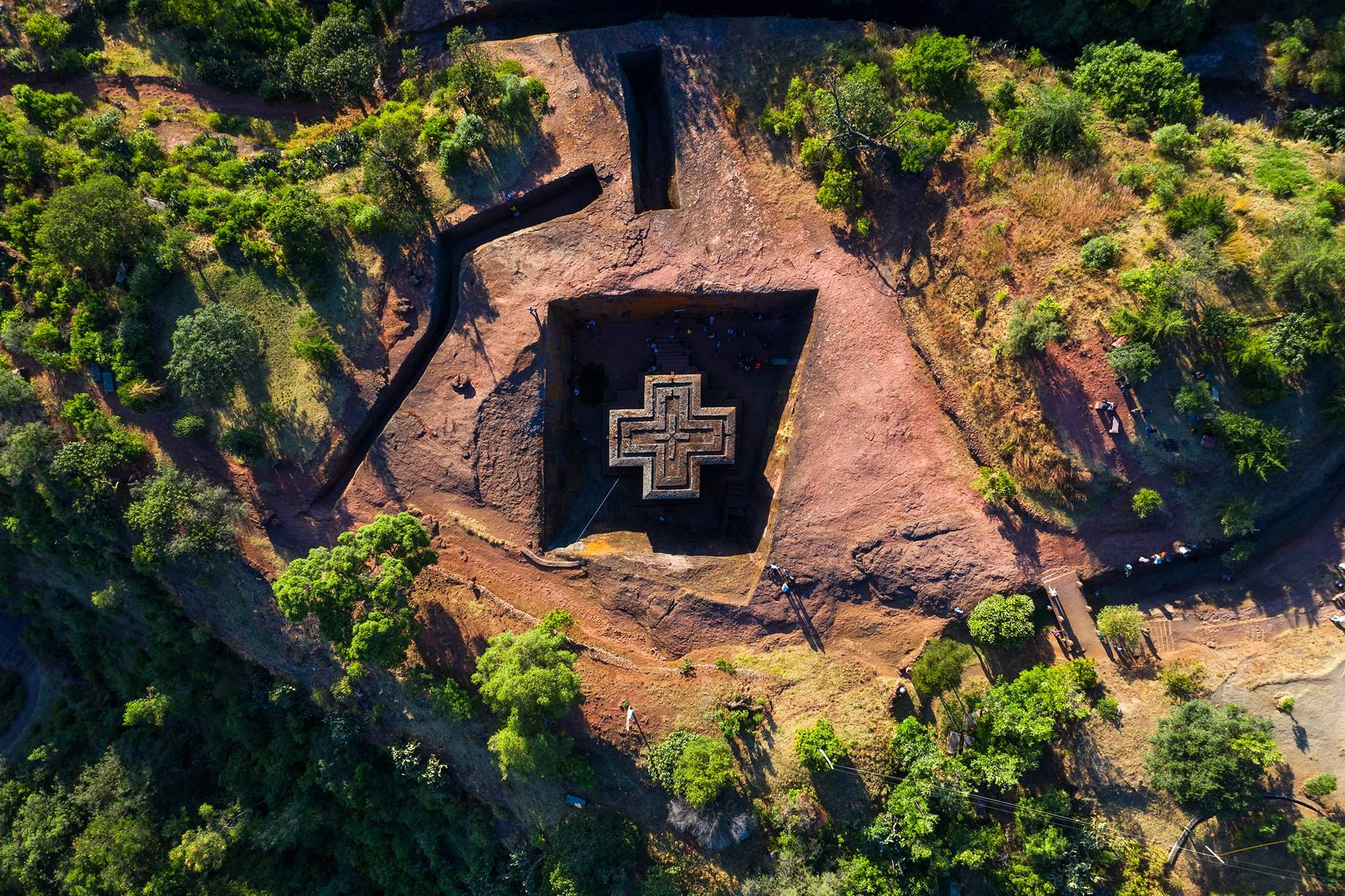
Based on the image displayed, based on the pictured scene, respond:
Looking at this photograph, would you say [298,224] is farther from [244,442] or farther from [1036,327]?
[1036,327]

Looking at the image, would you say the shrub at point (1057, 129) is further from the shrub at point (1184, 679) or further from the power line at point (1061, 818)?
the power line at point (1061, 818)

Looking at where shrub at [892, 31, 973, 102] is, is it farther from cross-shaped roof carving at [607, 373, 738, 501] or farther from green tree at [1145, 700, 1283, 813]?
green tree at [1145, 700, 1283, 813]

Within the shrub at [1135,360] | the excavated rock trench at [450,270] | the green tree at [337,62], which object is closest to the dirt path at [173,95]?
the green tree at [337,62]

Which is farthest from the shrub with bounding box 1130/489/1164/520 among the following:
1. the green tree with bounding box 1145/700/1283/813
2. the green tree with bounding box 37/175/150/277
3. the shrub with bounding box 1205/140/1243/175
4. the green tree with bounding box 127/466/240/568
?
the green tree with bounding box 37/175/150/277

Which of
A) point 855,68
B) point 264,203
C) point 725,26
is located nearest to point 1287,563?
point 855,68

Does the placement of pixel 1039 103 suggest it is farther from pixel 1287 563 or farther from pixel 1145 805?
pixel 1145 805

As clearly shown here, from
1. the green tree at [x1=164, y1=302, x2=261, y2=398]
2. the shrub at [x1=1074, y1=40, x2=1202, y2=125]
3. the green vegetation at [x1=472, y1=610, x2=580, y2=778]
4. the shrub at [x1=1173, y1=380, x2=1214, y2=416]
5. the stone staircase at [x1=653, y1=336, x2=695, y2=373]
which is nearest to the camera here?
the green vegetation at [x1=472, y1=610, x2=580, y2=778]
